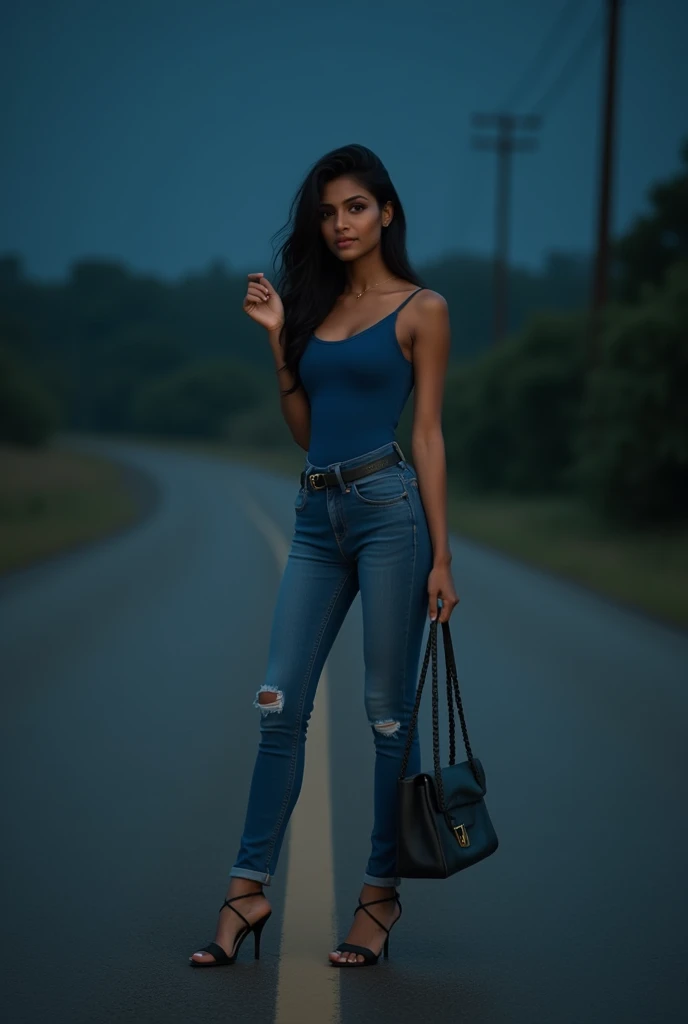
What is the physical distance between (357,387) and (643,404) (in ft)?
51.1

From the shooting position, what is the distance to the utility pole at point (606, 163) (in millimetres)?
22172

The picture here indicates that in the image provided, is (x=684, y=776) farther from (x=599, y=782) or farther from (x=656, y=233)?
(x=656, y=233)

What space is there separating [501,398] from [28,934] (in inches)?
1128

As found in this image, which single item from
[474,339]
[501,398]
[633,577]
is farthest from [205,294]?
[633,577]

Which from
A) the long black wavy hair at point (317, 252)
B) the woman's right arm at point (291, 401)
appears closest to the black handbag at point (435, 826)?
the woman's right arm at point (291, 401)

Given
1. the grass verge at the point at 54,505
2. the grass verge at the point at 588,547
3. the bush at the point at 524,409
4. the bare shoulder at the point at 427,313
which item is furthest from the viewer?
the bush at the point at 524,409

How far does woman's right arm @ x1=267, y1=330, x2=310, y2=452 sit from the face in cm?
31

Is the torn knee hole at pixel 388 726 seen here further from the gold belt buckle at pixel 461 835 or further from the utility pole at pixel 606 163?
the utility pole at pixel 606 163

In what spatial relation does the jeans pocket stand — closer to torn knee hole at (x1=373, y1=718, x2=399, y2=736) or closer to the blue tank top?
the blue tank top

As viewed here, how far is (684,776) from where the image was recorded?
6.01m

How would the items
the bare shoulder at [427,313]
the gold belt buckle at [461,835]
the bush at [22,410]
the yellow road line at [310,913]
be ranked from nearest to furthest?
the yellow road line at [310,913] → the gold belt buckle at [461,835] → the bare shoulder at [427,313] → the bush at [22,410]

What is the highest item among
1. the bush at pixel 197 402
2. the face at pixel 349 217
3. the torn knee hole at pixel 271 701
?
the bush at pixel 197 402

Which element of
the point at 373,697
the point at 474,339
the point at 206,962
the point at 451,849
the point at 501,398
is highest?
the point at 474,339

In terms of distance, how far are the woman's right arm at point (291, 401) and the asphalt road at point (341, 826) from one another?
4.73ft
